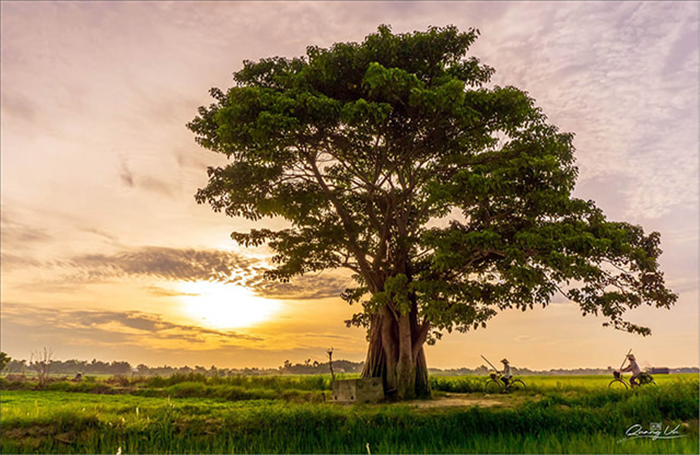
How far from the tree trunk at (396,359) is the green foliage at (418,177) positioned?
4.96 feet

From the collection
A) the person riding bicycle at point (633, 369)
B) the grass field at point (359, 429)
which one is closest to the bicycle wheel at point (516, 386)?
the person riding bicycle at point (633, 369)

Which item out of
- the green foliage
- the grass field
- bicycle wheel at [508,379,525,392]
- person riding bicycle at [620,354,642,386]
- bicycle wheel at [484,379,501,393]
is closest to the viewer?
the grass field

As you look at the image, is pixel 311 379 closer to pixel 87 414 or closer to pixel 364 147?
pixel 364 147

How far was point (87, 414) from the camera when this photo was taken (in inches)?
463

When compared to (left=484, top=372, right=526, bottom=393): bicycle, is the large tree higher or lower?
higher

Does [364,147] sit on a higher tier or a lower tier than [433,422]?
higher

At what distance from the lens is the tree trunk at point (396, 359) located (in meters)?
21.4

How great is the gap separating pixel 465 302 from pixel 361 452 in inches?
324

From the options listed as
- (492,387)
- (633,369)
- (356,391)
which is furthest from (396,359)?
(633,369)

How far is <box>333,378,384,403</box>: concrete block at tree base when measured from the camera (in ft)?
64.7

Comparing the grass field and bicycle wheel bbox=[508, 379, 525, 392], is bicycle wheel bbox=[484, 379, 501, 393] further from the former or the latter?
the grass field

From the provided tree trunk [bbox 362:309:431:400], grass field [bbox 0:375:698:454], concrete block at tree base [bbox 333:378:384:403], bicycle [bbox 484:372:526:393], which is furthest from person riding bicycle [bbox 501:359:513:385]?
grass field [bbox 0:375:698:454]

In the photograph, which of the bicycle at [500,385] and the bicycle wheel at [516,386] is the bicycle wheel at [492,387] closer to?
the bicycle at [500,385]

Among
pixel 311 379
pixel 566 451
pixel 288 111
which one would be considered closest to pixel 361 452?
pixel 566 451
